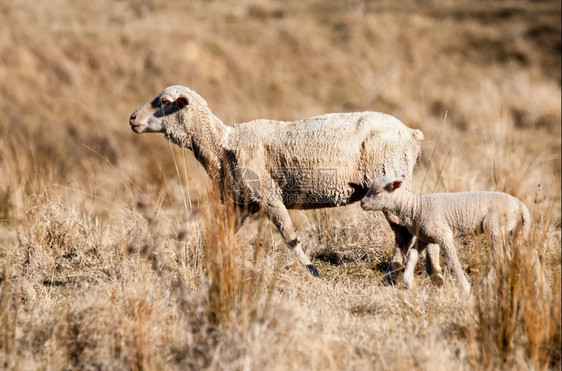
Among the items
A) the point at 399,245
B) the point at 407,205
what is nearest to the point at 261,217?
the point at 407,205

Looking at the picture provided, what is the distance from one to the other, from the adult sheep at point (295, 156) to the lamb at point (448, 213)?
0.32 metres

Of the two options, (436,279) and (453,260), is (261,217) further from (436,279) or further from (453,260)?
(436,279)

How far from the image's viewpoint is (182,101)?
237 inches

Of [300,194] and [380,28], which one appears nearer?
[300,194]

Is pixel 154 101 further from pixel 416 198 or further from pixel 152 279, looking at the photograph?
pixel 416 198

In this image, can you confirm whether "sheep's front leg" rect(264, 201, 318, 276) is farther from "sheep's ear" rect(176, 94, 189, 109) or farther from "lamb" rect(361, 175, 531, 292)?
"sheep's ear" rect(176, 94, 189, 109)

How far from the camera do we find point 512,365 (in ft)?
12.9

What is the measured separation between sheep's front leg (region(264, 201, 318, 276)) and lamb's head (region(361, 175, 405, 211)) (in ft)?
2.76

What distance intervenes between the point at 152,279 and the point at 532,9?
2269cm

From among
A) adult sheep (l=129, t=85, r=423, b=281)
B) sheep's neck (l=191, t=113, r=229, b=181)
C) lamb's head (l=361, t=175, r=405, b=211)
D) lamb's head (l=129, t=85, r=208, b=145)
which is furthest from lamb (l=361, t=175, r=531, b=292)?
lamb's head (l=129, t=85, r=208, b=145)

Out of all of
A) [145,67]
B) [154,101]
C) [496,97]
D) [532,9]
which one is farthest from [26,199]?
[532,9]

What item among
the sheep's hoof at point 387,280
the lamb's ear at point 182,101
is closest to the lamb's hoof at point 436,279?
the sheep's hoof at point 387,280

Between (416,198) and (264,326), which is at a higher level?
(416,198)

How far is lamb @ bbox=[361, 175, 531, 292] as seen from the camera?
507 centimetres
